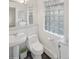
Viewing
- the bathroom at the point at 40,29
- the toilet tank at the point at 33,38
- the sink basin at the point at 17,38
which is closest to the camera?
the sink basin at the point at 17,38

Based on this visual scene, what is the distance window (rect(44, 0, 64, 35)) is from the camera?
1.92 meters

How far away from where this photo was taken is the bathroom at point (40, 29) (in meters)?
1.73

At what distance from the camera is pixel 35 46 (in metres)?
1.89

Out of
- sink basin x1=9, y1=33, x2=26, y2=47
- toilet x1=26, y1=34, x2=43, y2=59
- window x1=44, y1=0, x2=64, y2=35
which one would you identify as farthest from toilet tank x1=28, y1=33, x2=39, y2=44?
window x1=44, y1=0, x2=64, y2=35

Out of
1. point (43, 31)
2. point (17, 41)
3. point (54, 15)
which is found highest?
point (54, 15)

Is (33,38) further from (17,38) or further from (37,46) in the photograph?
(17,38)

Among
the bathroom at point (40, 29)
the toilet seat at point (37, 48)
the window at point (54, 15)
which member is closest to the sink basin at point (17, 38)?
the bathroom at point (40, 29)

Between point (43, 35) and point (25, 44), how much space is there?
14.8 inches

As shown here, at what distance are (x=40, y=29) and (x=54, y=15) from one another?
38cm

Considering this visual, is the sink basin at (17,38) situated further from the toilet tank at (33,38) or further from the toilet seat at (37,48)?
the toilet seat at (37,48)

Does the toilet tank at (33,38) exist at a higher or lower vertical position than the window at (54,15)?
lower

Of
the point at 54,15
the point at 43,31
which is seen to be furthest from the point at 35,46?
the point at 54,15
